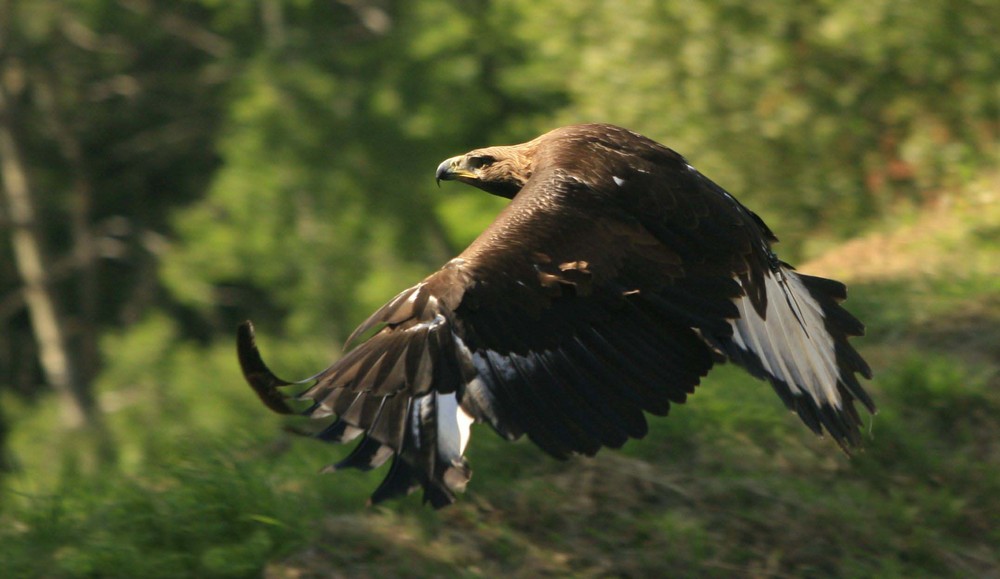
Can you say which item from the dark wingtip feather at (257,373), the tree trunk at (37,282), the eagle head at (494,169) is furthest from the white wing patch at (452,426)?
the tree trunk at (37,282)

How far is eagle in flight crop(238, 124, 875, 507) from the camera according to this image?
376 cm

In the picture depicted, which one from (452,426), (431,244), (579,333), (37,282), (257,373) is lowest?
(452,426)

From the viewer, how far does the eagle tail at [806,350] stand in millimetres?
4336

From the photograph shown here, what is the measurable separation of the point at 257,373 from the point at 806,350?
6.17ft

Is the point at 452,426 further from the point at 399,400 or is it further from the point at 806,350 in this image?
the point at 806,350

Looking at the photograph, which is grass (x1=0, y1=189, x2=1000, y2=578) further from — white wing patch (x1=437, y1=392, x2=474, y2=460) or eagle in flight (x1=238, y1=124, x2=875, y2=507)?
white wing patch (x1=437, y1=392, x2=474, y2=460)

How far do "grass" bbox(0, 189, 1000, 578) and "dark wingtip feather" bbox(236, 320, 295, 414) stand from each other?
2.51 ft

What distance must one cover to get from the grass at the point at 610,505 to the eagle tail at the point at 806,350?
1.63 ft

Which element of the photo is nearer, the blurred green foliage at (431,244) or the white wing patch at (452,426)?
the white wing patch at (452,426)

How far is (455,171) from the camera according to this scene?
5.51 m

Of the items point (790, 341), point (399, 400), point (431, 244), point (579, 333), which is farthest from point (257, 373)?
point (431, 244)

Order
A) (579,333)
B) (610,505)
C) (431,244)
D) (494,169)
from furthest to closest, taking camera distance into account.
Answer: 1. (431,244)
2. (494,169)
3. (610,505)
4. (579,333)

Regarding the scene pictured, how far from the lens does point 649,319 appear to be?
13.6 feet

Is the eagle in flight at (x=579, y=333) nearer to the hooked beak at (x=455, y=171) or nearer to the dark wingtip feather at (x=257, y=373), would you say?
the dark wingtip feather at (x=257, y=373)
